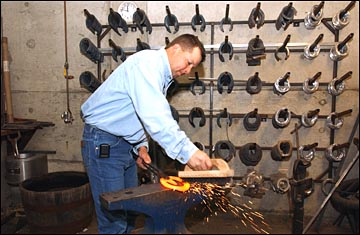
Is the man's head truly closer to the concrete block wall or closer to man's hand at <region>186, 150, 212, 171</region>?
man's hand at <region>186, 150, 212, 171</region>

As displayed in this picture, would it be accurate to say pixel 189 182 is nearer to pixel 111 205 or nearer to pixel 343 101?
pixel 111 205

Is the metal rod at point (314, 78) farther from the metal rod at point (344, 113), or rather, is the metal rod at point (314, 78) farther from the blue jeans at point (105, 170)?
the blue jeans at point (105, 170)

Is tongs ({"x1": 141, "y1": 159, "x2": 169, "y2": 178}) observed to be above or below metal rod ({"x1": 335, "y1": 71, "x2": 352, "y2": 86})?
below

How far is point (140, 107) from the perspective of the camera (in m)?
1.14

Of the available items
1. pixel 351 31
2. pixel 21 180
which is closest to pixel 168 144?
pixel 21 180

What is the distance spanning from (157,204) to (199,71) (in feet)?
5.91

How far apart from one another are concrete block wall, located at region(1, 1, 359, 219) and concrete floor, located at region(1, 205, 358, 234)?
0.55 ft

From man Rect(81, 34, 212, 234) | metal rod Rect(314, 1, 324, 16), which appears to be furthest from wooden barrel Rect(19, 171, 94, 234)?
metal rod Rect(314, 1, 324, 16)

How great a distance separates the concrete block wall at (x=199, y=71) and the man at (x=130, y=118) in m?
1.20

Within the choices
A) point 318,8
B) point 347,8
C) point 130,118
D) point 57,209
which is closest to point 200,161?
point 130,118

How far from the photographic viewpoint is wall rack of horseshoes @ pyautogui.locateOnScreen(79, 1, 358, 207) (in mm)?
2402

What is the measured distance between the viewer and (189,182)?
3.73 feet

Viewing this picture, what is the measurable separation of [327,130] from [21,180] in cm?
264

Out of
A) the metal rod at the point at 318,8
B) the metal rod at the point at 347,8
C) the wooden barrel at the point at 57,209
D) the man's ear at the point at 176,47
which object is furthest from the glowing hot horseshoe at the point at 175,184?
the metal rod at the point at 347,8
